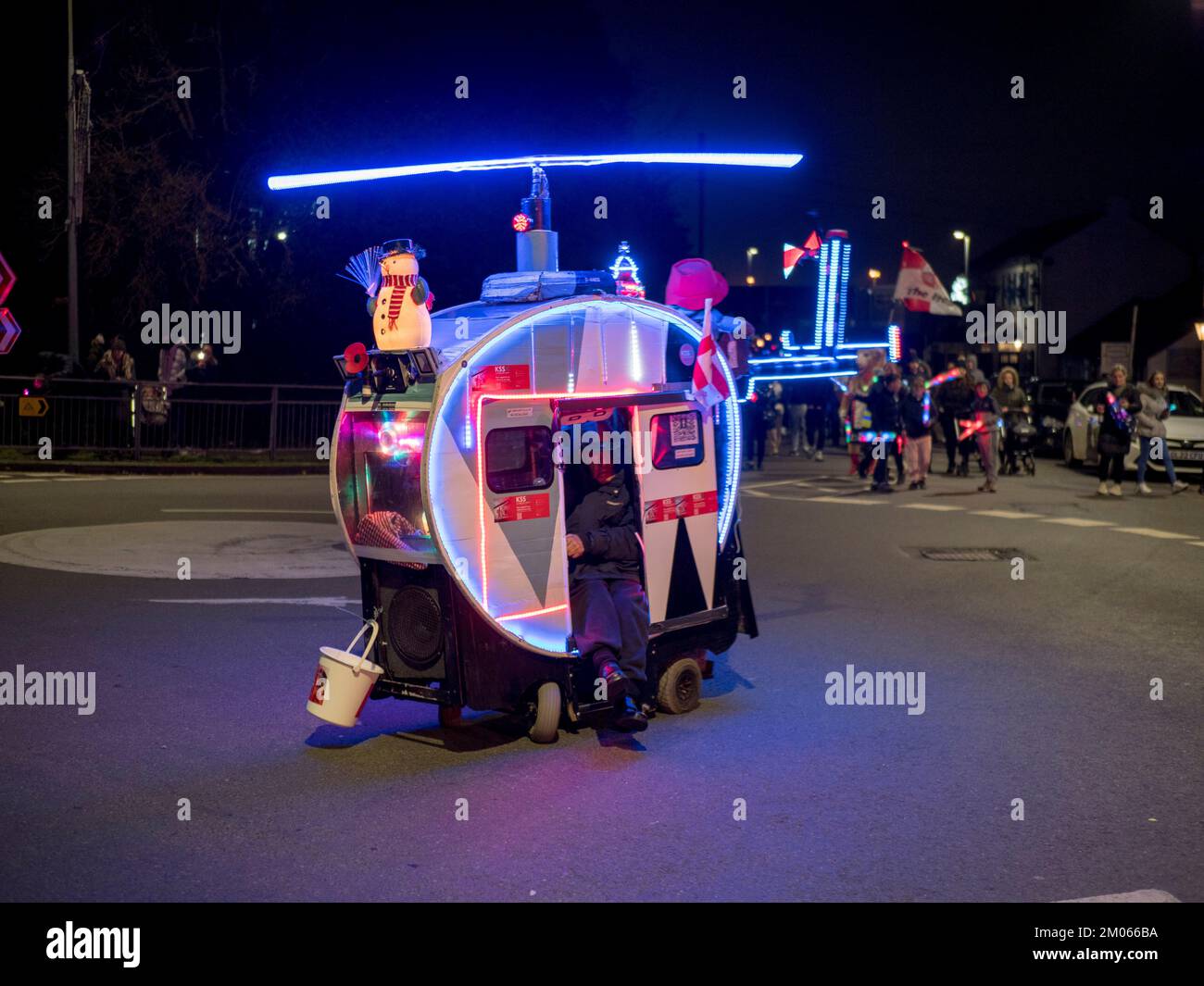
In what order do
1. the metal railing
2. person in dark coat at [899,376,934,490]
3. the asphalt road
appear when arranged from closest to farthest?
1. the asphalt road
2. person in dark coat at [899,376,934,490]
3. the metal railing

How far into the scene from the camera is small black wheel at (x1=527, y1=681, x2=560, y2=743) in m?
7.73

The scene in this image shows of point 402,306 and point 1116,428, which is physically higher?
point 402,306

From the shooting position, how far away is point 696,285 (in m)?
8.58

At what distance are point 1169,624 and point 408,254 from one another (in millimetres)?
6800

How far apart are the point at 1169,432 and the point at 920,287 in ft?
28.0

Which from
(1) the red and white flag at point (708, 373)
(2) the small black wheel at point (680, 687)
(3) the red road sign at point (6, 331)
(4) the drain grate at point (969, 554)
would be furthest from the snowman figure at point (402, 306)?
(3) the red road sign at point (6, 331)

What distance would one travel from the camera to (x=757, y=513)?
1950 cm

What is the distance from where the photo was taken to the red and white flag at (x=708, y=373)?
862 centimetres

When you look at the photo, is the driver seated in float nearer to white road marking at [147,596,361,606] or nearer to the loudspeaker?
the loudspeaker

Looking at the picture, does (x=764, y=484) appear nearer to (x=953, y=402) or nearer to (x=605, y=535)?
(x=953, y=402)

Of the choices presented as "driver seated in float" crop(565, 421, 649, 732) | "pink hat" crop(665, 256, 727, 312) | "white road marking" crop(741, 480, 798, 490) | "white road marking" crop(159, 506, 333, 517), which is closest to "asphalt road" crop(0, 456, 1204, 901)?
"driver seated in float" crop(565, 421, 649, 732)

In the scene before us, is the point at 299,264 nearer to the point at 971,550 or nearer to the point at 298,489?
the point at 298,489

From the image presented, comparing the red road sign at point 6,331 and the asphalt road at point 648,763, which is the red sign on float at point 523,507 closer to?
the asphalt road at point 648,763

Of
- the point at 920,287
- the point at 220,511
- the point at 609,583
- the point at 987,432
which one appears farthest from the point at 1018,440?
the point at 609,583
